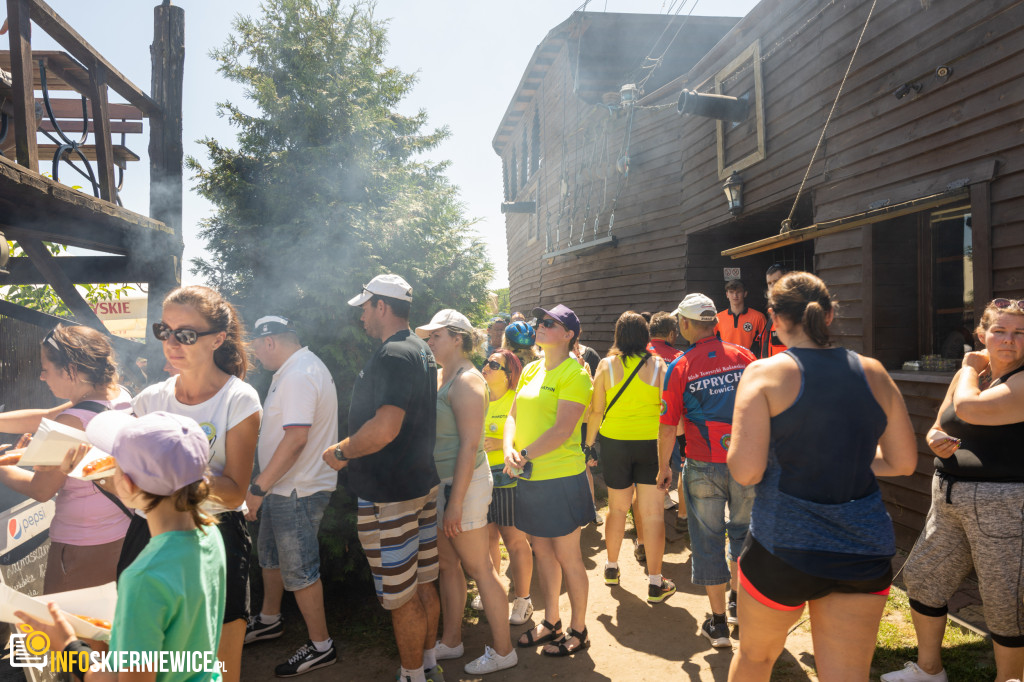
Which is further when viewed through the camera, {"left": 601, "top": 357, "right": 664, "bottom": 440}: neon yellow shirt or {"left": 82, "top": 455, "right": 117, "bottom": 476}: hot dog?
{"left": 601, "top": 357, "right": 664, "bottom": 440}: neon yellow shirt

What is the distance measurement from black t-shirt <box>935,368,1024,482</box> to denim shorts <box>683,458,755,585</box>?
1049mm

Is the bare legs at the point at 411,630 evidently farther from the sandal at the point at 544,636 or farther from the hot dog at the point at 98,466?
the hot dog at the point at 98,466

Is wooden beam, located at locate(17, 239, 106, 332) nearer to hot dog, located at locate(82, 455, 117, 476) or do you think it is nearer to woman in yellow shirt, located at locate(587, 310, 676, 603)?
hot dog, located at locate(82, 455, 117, 476)

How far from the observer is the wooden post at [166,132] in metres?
5.96

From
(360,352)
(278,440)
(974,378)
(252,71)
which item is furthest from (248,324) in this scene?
(974,378)

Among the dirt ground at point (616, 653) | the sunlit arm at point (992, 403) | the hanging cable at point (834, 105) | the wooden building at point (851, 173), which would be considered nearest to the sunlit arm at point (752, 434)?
the sunlit arm at point (992, 403)

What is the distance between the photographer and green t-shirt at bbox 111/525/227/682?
4.68ft

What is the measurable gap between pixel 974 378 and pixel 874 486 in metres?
1.10

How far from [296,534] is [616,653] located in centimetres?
205

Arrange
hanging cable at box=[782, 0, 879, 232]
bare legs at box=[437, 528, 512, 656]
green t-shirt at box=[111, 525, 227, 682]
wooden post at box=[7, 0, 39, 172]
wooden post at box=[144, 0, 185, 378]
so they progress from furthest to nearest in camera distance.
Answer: wooden post at box=[144, 0, 185, 378] → hanging cable at box=[782, 0, 879, 232] → wooden post at box=[7, 0, 39, 172] → bare legs at box=[437, 528, 512, 656] → green t-shirt at box=[111, 525, 227, 682]

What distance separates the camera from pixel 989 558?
2598 mm

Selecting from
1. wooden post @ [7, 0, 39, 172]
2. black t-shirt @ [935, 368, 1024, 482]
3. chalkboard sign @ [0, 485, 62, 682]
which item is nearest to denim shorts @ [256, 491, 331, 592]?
chalkboard sign @ [0, 485, 62, 682]

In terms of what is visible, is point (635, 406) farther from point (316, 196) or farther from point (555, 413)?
point (316, 196)

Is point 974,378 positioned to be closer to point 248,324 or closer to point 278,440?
point 278,440
